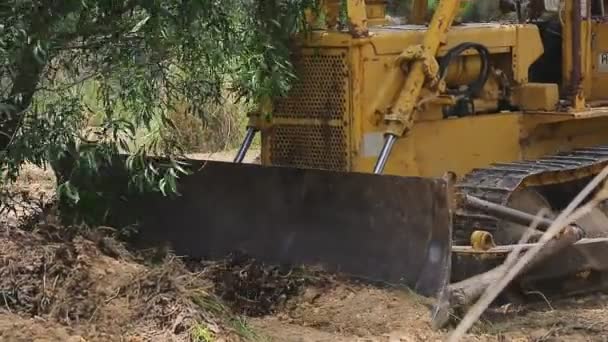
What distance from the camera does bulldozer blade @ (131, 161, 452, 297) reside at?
21.6 ft

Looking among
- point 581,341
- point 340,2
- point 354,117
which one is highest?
point 340,2

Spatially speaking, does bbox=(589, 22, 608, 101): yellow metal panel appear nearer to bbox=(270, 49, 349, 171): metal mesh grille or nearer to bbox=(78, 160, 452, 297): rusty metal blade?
bbox=(270, 49, 349, 171): metal mesh grille

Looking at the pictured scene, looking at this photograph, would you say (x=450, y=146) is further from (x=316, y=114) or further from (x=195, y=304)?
(x=195, y=304)

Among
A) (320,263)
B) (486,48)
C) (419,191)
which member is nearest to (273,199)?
(320,263)

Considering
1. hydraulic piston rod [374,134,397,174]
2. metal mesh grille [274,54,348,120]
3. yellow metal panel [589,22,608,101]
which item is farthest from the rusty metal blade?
yellow metal panel [589,22,608,101]

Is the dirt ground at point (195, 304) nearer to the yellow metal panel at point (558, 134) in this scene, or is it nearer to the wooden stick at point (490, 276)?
the wooden stick at point (490, 276)

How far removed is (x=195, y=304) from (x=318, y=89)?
1911 millimetres

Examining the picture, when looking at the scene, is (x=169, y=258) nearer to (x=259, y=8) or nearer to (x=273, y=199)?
(x=273, y=199)

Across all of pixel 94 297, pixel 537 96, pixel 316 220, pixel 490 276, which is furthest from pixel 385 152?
pixel 94 297

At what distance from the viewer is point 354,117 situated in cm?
730

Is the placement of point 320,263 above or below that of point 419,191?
below

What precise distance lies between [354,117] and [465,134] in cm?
96

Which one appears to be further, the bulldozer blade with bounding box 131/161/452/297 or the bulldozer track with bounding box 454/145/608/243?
the bulldozer track with bounding box 454/145/608/243

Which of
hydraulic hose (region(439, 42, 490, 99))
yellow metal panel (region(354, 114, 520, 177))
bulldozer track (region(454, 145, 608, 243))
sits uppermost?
hydraulic hose (region(439, 42, 490, 99))
